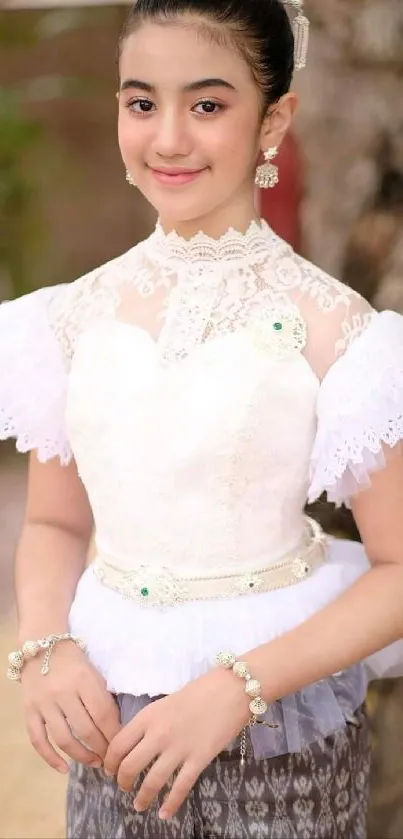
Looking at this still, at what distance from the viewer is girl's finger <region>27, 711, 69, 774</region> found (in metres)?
1.22

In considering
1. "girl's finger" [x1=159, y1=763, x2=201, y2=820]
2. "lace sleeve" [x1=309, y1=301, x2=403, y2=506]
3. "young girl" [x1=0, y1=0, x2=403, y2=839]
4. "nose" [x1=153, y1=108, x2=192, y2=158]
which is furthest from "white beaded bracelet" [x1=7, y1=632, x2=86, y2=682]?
"nose" [x1=153, y1=108, x2=192, y2=158]

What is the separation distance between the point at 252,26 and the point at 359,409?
515 millimetres

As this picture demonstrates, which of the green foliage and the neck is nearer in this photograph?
the neck

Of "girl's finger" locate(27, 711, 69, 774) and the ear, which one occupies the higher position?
the ear

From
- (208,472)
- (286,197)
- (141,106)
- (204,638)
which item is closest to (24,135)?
(286,197)

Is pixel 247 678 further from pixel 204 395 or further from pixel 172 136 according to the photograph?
pixel 172 136

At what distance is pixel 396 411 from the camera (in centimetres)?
115

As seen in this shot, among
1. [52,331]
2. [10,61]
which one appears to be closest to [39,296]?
[52,331]

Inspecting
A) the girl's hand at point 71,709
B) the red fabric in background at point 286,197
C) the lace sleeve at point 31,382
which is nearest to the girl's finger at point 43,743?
the girl's hand at point 71,709

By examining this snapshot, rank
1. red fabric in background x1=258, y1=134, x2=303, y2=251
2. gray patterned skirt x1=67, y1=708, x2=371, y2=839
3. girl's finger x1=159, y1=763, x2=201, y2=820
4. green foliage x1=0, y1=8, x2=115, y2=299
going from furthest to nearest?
green foliage x1=0, y1=8, x2=115, y2=299
red fabric in background x1=258, y1=134, x2=303, y2=251
gray patterned skirt x1=67, y1=708, x2=371, y2=839
girl's finger x1=159, y1=763, x2=201, y2=820

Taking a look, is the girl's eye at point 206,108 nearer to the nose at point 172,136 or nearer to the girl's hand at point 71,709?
the nose at point 172,136

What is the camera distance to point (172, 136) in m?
1.12

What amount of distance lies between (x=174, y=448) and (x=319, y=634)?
309 mm

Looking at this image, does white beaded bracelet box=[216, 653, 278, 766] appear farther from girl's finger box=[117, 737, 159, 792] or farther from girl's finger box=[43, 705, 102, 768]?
girl's finger box=[43, 705, 102, 768]
